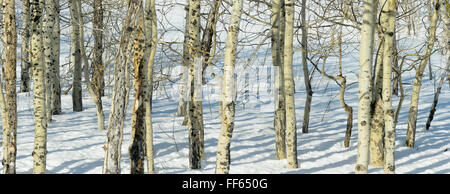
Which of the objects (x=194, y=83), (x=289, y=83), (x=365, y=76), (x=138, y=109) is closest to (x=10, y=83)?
(x=138, y=109)

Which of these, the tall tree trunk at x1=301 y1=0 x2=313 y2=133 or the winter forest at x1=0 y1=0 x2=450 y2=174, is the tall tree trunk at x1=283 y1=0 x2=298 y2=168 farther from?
the tall tree trunk at x1=301 y1=0 x2=313 y2=133

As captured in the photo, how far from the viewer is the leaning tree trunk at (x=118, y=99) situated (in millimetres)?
6742

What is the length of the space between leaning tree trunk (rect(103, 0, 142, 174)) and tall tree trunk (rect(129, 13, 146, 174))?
55 cm

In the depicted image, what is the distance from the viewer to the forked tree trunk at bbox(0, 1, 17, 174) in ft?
26.0

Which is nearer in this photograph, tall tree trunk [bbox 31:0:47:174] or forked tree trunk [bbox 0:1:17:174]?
forked tree trunk [bbox 0:1:17:174]

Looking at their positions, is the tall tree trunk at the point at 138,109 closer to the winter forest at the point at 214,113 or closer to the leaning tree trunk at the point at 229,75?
the winter forest at the point at 214,113

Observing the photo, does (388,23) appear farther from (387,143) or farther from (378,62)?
(387,143)

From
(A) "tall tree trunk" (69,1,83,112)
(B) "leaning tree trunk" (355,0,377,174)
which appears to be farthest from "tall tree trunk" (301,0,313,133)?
(A) "tall tree trunk" (69,1,83,112)

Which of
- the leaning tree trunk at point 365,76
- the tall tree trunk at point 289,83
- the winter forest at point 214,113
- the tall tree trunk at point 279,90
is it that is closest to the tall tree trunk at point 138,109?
the winter forest at point 214,113

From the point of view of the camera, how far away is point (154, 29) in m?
8.52

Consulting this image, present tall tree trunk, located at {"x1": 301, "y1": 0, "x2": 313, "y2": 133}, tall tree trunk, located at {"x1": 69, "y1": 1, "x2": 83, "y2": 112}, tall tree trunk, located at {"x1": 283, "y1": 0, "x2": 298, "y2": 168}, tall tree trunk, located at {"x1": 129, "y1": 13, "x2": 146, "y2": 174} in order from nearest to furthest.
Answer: tall tree trunk, located at {"x1": 129, "y1": 13, "x2": 146, "y2": 174}, tall tree trunk, located at {"x1": 283, "y1": 0, "x2": 298, "y2": 168}, tall tree trunk, located at {"x1": 301, "y1": 0, "x2": 313, "y2": 133}, tall tree trunk, located at {"x1": 69, "y1": 1, "x2": 83, "y2": 112}

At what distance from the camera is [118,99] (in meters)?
6.76

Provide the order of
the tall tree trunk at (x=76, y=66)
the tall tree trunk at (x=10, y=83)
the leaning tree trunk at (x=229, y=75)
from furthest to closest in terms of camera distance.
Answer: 1. the tall tree trunk at (x=76, y=66)
2. the tall tree trunk at (x=10, y=83)
3. the leaning tree trunk at (x=229, y=75)

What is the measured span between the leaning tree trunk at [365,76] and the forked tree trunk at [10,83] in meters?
5.66
